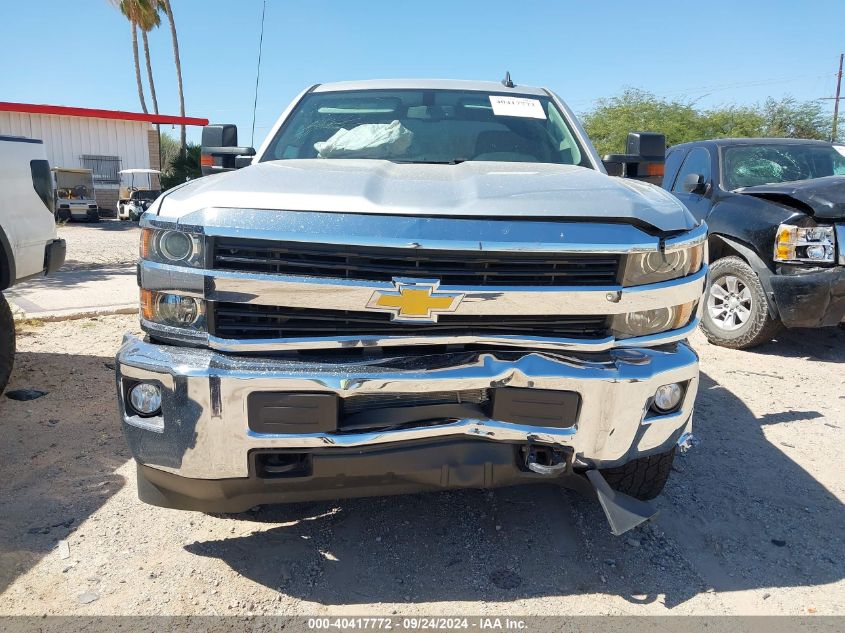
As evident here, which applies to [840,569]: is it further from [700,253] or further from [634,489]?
[700,253]

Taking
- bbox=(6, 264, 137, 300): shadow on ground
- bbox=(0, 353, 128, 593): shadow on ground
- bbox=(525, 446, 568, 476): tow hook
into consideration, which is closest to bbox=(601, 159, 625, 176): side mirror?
bbox=(525, 446, 568, 476): tow hook

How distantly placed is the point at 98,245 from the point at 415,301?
1474 cm

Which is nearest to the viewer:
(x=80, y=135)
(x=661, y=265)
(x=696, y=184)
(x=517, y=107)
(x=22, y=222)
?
(x=661, y=265)

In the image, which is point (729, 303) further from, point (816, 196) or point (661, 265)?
point (661, 265)

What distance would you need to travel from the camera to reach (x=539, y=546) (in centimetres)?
279

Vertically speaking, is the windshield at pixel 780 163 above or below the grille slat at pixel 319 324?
above

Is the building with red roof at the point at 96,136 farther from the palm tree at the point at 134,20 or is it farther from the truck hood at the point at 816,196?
the truck hood at the point at 816,196

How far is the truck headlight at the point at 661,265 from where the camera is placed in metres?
2.29

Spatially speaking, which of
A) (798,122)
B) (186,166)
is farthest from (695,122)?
(186,166)

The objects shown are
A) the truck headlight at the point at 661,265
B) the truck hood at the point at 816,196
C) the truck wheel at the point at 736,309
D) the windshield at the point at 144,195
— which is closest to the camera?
the truck headlight at the point at 661,265

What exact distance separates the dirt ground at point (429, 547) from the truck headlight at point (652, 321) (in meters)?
1.00

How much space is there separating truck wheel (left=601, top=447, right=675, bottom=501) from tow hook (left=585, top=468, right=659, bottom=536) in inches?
9.7

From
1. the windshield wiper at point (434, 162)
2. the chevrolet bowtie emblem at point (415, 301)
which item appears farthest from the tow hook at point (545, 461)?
the windshield wiper at point (434, 162)

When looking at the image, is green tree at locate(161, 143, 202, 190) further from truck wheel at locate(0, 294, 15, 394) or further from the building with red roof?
truck wheel at locate(0, 294, 15, 394)
